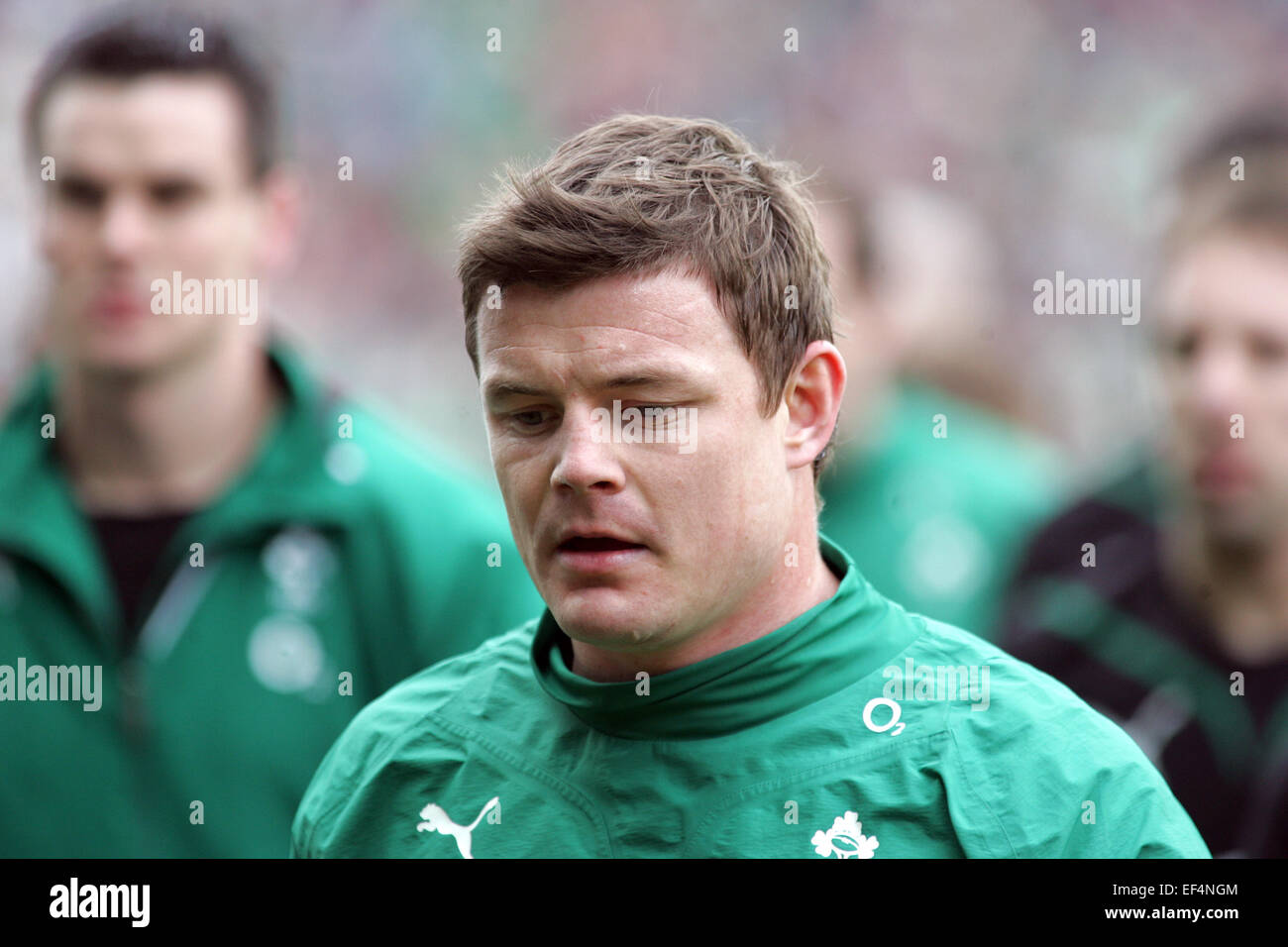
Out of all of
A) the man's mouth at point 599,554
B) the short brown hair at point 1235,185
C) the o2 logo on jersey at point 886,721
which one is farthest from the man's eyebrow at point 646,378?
the short brown hair at point 1235,185

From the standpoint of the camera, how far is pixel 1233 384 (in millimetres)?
5414

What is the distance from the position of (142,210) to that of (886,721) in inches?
142

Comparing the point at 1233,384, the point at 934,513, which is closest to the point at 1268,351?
the point at 1233,384

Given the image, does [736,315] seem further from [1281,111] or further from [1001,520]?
[1281,111]

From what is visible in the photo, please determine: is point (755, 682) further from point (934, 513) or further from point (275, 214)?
point (934, 513)

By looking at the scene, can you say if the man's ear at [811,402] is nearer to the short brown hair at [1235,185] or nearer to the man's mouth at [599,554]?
the man's mouth at [599,554]

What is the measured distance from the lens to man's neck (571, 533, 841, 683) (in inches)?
93.5

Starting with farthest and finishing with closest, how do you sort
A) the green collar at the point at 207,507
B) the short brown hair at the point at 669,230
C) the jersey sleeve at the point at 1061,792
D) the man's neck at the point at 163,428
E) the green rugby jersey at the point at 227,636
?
the man's neck at the point at 163,428
the green collar at the point at 207,507
the green rugby jersey at the point at 227,636
the short brown hair at the point at 669,230
the jersey sleeve at the point at 1061,792

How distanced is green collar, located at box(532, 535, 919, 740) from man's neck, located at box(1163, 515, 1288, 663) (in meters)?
3.44

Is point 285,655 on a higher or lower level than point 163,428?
lower

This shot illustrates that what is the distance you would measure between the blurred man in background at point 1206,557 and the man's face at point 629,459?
3114mm

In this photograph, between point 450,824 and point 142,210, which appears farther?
point 142,210

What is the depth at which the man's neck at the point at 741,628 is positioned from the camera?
7.79 feet

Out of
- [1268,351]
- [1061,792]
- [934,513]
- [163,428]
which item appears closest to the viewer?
[1061,792]
